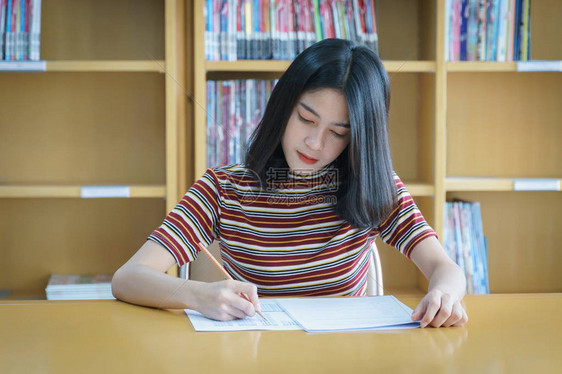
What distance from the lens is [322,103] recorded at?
3.70ft

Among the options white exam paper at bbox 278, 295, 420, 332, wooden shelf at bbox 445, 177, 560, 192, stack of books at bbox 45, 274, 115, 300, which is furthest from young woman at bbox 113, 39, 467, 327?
stack of books at bbox 45, 274, 115, 300

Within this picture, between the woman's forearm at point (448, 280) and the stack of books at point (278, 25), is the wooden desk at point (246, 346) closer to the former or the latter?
the woman's forearm at point (448, 280)

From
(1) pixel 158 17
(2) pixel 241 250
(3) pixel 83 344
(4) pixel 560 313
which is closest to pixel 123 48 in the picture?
(1) pixel 158 17

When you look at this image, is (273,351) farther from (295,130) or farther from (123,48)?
(123,48)

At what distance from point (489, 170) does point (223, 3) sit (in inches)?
43.7

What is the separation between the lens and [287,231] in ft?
4.08

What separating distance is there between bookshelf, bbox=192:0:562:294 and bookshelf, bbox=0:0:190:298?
23cm

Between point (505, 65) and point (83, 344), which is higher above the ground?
point (505, 65)

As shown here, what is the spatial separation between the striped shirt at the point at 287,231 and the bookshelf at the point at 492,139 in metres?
0.69

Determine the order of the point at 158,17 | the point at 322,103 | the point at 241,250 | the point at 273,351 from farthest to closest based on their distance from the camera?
the point at 158,17, the point at 241,250, the point at 322,103, the point at 273,351

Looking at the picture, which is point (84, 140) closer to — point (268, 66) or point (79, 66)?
point (79, 66)

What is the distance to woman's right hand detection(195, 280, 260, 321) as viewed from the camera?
875mm

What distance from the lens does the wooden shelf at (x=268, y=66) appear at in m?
1.79

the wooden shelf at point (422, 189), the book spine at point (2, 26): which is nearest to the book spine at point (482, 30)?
the wooden shelf at point (422, 189)
